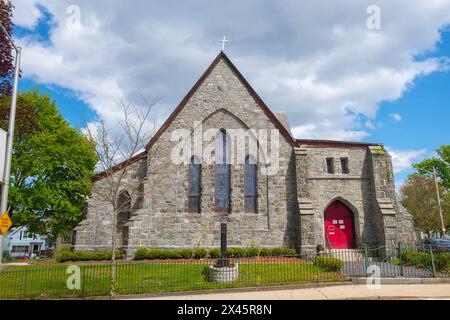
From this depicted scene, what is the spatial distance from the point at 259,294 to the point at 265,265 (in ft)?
13.0

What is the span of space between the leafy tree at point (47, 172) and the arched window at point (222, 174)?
975cm

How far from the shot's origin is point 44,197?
25266 mm

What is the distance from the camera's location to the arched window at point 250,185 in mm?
20203

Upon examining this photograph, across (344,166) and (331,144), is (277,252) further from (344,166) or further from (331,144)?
(331,144)

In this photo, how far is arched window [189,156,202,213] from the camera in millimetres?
19922

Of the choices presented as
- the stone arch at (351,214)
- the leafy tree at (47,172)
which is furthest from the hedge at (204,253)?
the leafy tree at (47,172)

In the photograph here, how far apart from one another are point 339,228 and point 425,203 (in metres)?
31.6

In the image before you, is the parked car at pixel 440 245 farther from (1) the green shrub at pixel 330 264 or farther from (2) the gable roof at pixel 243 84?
(2) the gable roof at pixel 243 84

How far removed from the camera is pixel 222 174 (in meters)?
20.6

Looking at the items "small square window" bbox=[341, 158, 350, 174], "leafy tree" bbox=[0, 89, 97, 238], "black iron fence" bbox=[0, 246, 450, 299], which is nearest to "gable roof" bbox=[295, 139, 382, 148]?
"small square window" bbox=[341, 158, 350, 174]

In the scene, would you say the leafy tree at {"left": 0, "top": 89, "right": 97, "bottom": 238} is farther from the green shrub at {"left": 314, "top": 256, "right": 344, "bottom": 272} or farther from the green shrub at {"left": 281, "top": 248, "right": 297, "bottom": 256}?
the green shrub at {"left": 314, "top": 256, "right": 344, "bottom": 272}

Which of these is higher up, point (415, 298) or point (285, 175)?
point (285, 175)

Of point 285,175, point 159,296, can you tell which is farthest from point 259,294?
point 285,175
